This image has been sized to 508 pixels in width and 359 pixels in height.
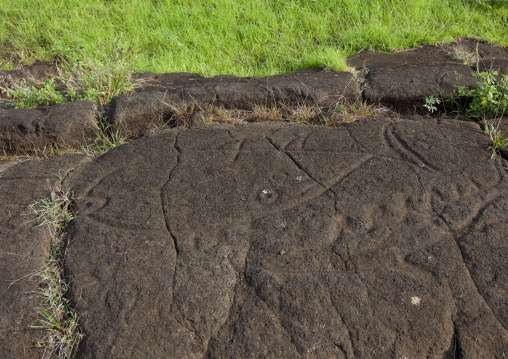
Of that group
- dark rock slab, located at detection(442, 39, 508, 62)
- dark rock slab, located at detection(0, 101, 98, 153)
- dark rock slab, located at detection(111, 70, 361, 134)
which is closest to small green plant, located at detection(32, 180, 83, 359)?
dark rock slab, located at detection(0, 101, 98, 153)

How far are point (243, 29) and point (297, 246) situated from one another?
10.8 feet

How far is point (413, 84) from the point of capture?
325cm

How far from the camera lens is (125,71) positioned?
136 inches

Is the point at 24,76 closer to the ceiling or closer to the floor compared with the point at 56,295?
closer to the floor

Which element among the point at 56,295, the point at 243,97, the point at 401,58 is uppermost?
the point at 56,295

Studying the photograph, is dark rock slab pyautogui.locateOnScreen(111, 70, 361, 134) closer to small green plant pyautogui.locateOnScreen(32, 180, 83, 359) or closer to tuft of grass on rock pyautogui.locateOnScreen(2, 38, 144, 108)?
tuft of grass on rock pyautogui.locateOnScreen(2, 38, 144, 108)

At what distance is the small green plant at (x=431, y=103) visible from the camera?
307cm

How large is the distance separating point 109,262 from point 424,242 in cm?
141

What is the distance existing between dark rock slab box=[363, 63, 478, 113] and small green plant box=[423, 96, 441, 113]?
53mm

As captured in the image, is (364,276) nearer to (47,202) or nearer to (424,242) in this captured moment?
(424,242)

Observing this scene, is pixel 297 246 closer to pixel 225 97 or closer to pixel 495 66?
pixel 225 97

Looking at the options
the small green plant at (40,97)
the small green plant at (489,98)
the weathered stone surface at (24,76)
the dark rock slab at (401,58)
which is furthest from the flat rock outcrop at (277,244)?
the weathered stone surface at (24,76)

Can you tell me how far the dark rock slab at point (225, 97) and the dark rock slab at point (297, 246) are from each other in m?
0.61

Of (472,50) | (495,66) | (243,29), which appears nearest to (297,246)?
(495,66)
